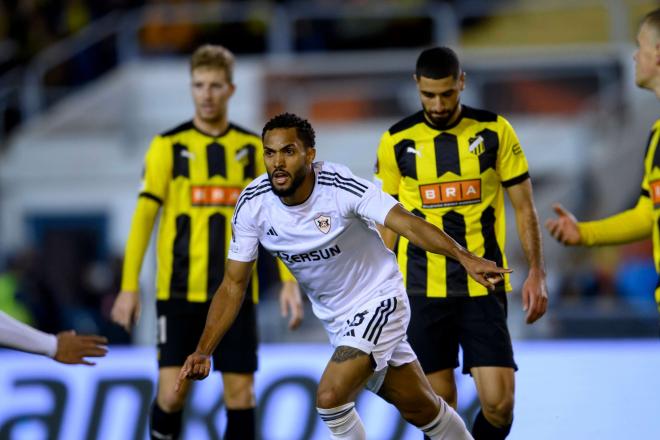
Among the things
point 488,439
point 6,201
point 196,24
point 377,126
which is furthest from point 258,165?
point 6,201

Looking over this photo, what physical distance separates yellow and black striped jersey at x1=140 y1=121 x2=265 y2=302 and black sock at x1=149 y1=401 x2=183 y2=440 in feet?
2.04

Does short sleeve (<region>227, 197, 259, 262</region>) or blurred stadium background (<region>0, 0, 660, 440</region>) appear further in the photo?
blurred stadium background (<region>0, 0, 660, 440</region>)

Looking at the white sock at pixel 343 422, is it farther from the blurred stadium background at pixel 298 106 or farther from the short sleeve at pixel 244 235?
the blurred stadium background at pixel 298 106

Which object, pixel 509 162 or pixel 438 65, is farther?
pixel 509 162

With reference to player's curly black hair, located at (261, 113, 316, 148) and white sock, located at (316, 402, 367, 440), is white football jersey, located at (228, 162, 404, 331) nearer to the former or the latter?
player's curly black hair, located at (261, 113, 316, 148)

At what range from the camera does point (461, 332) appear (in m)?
5.84

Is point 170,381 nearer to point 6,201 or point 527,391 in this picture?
point 527,391

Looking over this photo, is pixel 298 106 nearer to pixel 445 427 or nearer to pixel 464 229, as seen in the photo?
pixel 464 229

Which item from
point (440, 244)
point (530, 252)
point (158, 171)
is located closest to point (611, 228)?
point (530, 252)

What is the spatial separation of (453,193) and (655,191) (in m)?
0.98

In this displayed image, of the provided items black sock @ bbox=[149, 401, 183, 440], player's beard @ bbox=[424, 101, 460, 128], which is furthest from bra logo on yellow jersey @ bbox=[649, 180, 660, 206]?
black sock @ bbox=[149, 401, 183, 440]

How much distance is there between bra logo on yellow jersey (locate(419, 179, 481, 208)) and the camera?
19.0 ft

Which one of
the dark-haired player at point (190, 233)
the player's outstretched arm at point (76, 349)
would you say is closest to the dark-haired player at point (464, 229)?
the dark-haired player at point (190, 233)

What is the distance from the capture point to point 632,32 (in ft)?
41.7
